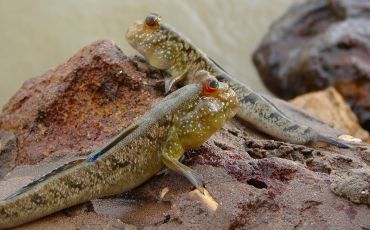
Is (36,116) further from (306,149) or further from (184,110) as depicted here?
(306,149)

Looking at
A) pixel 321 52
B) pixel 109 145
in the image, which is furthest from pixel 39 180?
pixel 321 52

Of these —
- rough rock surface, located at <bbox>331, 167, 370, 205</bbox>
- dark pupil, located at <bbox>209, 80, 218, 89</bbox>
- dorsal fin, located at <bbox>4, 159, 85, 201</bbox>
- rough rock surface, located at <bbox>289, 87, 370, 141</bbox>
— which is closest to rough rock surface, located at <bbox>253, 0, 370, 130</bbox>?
rough rock surface, located at <bbox>289, 87, 370, 141</bbox>

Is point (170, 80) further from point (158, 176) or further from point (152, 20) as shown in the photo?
point (158, 176)

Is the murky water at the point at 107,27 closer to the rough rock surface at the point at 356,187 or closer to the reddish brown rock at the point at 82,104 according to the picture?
the reddish brown rock at the point at 82,104

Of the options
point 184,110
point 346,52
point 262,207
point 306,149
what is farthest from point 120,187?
point 346,52

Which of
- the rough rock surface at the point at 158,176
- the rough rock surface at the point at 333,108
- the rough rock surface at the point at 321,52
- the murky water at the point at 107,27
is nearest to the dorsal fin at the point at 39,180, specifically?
the rough rock surface at the point at 158,176

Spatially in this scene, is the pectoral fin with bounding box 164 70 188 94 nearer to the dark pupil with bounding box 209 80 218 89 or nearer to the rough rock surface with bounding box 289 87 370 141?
the dark pupil with bounding box 209 80 218 89

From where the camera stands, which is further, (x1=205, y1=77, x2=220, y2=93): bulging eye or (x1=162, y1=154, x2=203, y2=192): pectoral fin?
(x1=205, y1=77, x2=220, y2=93): bulging eye
